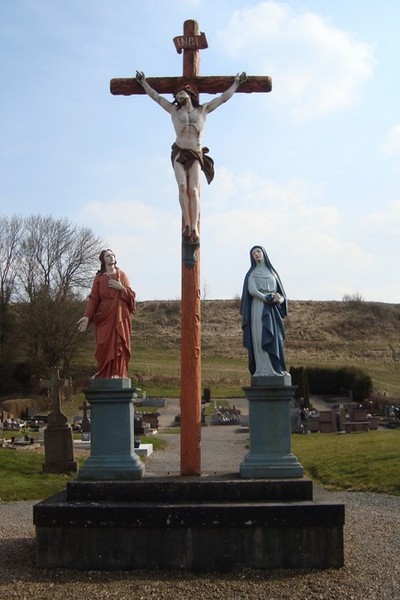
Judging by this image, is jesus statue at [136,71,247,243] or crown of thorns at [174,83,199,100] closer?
jesus statue at [136,71,247,243]

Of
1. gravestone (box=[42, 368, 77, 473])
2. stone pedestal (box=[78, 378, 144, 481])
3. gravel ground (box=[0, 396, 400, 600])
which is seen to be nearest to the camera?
gravel ground (box=[0, 396, 400, 600])

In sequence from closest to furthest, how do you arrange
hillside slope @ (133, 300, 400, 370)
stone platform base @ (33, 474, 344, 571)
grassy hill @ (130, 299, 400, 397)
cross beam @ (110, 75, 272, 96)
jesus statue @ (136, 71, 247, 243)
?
stone platform base @ (33, 474, 344, 571)
jesus statue @ (136, 71, 247, 243)
cross beam @ (110, 75, 272, 96)
grassy hill @ (130, 299, 400, 397)
hillside slope @ (133, 300, 400, 370)

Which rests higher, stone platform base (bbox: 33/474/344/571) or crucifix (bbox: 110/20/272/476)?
crucifix (bbox: 110/20/272/476)

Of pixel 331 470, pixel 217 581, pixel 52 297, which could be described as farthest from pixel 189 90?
pixel 52 297

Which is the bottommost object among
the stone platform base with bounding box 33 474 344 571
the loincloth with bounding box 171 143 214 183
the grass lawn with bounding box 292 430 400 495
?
the grass lawn with bounding box 292 430 400 495

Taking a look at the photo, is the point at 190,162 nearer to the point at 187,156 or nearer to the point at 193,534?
the point at 187,156

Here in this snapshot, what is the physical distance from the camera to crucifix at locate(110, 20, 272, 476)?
26.7 feet

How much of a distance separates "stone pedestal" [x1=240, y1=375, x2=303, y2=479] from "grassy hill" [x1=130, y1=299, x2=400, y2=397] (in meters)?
36.3

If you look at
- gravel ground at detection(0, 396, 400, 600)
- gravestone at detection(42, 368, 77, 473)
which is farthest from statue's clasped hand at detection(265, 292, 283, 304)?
gravestone at detection(42, 368, 77, 473)

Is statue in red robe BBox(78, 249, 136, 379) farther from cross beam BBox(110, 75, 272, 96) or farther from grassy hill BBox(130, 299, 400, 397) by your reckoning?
grassy hill BBox(130, 299, 400, 397)

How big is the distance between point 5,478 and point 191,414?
8144mm

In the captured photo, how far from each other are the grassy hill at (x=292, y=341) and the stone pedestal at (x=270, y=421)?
3626cm

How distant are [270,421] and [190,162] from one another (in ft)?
10.6

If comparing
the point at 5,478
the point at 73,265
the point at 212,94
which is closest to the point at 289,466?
the point at 212,94
